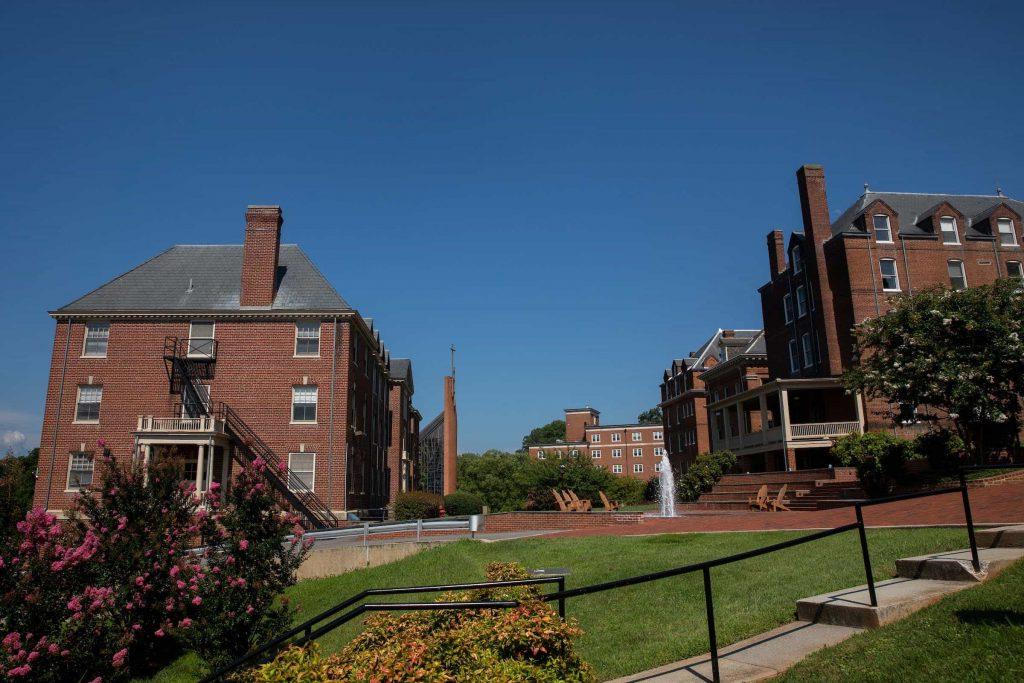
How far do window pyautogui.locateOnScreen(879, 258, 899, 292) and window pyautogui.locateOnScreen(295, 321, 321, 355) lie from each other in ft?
101

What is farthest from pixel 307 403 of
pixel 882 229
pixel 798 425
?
pixel 882 229

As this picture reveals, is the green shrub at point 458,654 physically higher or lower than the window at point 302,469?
lower

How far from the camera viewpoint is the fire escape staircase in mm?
32188

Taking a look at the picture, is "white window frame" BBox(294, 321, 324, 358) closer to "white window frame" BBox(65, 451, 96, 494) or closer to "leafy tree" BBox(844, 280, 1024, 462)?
"white window frame" BBox(65, 451, 96, 494)

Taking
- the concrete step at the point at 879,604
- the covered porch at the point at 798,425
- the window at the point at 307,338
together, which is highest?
the window at the point at 307,338

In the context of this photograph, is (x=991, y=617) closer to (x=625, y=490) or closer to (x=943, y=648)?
(x=943, y=648)

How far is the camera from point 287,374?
112 ft

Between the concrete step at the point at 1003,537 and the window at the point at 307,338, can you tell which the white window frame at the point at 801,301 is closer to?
the window at the point at 307,338

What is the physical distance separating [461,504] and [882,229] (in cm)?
2827

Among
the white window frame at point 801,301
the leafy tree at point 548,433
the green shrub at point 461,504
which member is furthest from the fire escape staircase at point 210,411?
the leafy tree at point 548,433

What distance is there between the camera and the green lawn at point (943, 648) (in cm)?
510

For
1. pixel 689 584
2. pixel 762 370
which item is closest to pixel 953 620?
pixel 689 584

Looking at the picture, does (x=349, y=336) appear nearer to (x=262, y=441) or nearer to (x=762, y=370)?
(x=262, y=441)

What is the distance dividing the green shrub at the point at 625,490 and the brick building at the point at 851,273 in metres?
8.14
